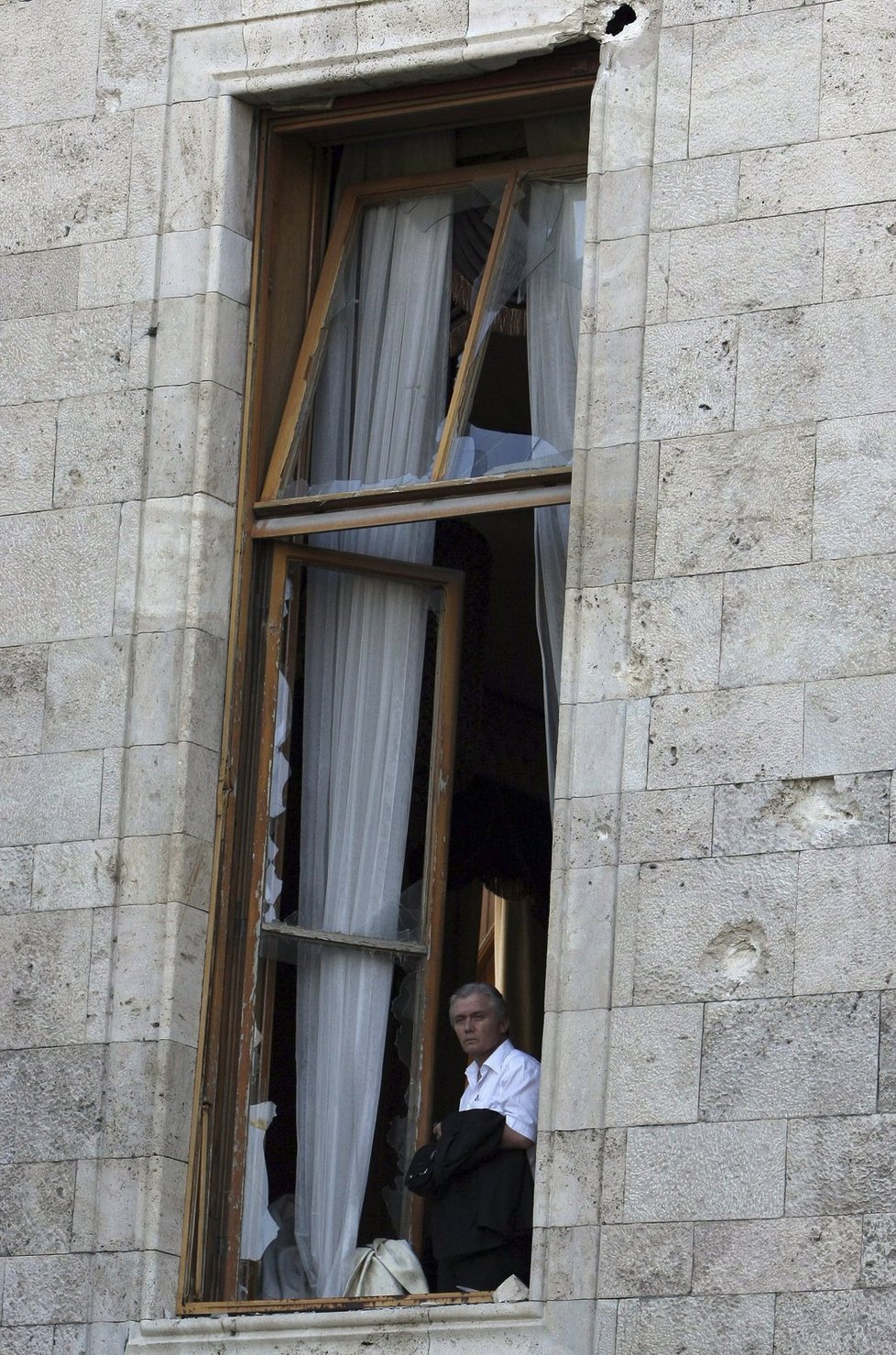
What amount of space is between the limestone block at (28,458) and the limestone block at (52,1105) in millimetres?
1747

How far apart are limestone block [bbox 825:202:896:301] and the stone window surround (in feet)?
1.90

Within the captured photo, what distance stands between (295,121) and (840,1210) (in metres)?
3.99

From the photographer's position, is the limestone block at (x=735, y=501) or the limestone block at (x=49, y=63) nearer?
the limestone block at (x=735, y=501)

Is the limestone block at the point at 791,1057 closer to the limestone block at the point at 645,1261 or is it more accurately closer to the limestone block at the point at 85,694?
the limestone block at the point at 645,1261

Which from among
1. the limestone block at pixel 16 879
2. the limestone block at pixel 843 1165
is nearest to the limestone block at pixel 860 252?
the limestone block at pixel 843 1165

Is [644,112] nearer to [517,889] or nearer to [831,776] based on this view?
[831,776]

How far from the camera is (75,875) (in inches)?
357

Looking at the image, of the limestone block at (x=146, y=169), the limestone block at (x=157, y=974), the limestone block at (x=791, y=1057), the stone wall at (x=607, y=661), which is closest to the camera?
the limestone block at (x=791, y=1057)

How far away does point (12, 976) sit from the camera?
905cm

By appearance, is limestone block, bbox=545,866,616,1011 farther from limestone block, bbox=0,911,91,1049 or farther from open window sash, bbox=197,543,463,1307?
limestone block, bbox=0,911,91,1049

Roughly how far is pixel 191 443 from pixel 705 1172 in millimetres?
2836

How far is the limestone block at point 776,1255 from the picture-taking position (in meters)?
7.80

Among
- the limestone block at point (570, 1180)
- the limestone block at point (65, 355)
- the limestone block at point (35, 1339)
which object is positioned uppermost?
the limestone block at point (65, 355)

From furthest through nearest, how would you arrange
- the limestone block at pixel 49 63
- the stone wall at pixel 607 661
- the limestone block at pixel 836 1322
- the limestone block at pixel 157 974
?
the limestone block at pixel 49 63 → the limestone block at pixel 157 974 → the stone wall at pixel 607 661 → the limestone block at pixel 836 1322
